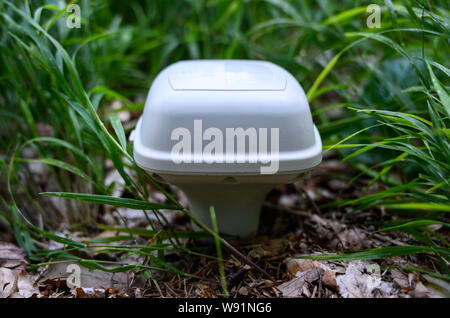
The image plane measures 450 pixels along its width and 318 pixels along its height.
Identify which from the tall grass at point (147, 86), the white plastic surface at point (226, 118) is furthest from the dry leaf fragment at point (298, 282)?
the white plastic surface at point (226, 118)

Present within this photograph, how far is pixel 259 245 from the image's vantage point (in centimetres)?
93

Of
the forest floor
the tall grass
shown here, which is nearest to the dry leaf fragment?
the forest floor

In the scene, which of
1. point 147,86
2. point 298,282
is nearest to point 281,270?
point 298,282

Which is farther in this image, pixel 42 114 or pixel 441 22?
pixel 42 114

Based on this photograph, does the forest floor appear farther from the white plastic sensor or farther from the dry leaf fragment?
the white plastic sensor

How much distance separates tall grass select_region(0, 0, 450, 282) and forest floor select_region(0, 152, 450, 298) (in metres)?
0.05

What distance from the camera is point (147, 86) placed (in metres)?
1.55

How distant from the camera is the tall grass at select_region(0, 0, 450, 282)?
2.71ft

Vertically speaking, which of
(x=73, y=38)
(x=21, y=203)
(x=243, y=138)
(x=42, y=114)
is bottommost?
(x=21, y=203)

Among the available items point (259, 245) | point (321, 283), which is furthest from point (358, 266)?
point (259, 245)

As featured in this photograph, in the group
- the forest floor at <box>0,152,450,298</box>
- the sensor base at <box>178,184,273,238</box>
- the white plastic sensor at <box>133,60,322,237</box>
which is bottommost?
the forest floor at <box>0,152,450,298</box>

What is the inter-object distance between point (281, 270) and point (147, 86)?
978mm
